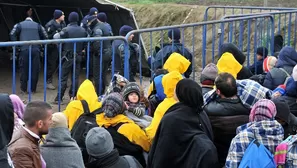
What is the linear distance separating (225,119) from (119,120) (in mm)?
1007

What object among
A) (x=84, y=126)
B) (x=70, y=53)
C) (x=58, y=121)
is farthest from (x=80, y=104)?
(x=70, y=53)

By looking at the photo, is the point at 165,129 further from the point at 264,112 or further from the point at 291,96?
the point at 291,96

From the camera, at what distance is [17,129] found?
159 inches

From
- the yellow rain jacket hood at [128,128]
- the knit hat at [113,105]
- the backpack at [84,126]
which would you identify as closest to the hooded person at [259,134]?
the yellow rain jacket hood at [128,128]

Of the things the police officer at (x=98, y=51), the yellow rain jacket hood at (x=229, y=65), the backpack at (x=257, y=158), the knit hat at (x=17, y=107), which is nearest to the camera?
the backpack at (x=257, y=158)

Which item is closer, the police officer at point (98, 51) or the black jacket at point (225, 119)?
the black jacket at point (225, 119)

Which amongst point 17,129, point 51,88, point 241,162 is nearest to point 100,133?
point 17,129

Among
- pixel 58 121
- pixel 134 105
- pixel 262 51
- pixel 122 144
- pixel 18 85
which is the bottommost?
pixel 18 85

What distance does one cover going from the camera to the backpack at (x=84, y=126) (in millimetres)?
5023

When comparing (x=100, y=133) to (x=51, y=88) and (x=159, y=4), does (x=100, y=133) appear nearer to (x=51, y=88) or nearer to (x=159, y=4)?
(x=51, y=88)

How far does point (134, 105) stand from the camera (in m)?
5.44

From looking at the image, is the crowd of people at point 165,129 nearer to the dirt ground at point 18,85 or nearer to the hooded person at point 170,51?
the hooded person at point 170,51

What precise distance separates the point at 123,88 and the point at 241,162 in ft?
6.11

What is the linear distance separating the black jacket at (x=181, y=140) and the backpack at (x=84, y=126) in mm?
755
